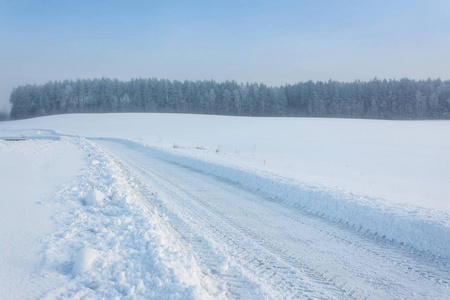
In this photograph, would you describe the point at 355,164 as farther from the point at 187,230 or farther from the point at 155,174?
A: the point at 187,230

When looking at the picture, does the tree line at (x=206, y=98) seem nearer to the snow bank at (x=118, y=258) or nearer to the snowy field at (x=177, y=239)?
the snowy field at (x=177, y=239)

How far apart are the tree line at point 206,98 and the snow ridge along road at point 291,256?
81847mm

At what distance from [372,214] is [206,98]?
278ft

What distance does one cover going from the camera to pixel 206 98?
8825 cm

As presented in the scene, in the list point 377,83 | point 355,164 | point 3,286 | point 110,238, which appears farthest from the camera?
point 377,83

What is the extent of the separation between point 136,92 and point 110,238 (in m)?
90.0

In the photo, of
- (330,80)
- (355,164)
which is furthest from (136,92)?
(355,164)

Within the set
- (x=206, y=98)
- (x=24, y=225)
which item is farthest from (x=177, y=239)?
(x=206, y=98)

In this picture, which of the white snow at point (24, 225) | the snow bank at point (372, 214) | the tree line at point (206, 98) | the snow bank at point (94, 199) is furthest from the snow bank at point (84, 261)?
the tree line at point (206, 98)

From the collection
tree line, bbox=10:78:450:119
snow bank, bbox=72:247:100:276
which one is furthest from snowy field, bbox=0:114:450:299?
tree line, bbox=10:78:450:119

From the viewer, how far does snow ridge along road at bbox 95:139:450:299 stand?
3.39m

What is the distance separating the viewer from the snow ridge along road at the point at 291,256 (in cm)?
339

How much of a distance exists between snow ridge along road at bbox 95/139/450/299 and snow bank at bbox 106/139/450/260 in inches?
12.0

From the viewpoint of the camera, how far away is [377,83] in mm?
81312
